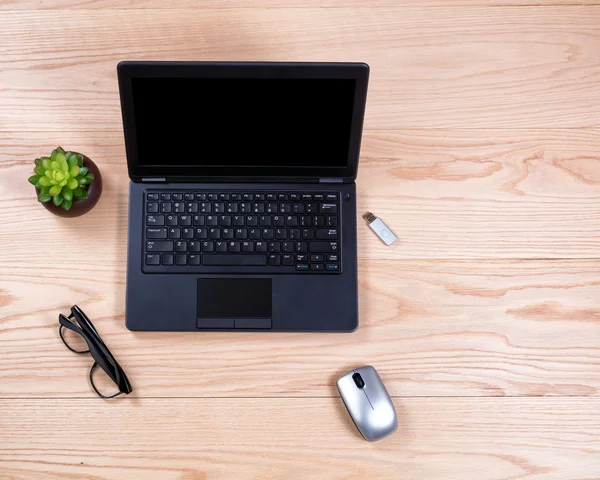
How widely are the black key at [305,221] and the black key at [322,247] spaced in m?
0.03

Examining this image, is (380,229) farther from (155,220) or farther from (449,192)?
(155,220)

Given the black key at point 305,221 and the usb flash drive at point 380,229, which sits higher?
the black key at point 305,221

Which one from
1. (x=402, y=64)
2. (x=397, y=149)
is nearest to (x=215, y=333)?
(x=397, y=149)

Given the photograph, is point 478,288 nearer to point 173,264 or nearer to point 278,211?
point 278,211

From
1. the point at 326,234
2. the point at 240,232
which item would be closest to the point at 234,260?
the point at 240,232

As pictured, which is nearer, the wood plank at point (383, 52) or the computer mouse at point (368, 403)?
the computer mouse at point (368, 403)

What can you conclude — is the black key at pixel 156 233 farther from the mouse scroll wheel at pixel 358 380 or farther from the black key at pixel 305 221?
the mouse scroll wheel at pixel 358 380

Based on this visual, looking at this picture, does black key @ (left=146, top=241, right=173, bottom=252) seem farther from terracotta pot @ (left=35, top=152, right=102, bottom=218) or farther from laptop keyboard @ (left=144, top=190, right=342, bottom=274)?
terracotta pot @ (left=35, top=152, right=102, bottom=218)

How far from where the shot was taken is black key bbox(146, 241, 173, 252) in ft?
2.87

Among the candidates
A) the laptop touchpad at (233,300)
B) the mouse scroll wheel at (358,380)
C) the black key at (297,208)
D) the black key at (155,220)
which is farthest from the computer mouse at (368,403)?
the black key at (155,220)

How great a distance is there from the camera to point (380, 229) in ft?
2.99

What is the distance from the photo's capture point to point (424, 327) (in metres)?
0.89

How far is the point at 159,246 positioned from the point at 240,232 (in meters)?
0.13

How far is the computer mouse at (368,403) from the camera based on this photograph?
833 mm
